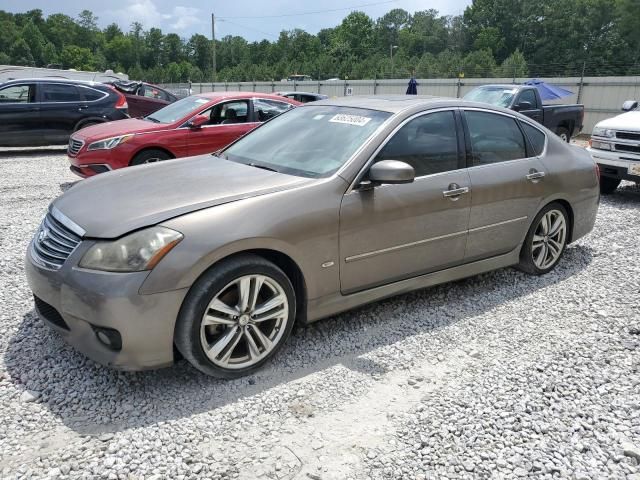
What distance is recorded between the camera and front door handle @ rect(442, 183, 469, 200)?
13.2ft

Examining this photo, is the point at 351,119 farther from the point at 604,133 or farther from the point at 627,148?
the point at 604,133

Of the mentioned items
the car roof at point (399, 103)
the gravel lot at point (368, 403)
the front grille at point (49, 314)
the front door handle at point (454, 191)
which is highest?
the car roof at point (399, 103)

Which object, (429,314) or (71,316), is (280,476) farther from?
(429,314)

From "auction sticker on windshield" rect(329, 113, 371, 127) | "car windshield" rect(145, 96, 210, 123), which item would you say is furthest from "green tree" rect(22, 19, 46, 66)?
"auction sticker on windshield" rect(329, 113, 371, 127)

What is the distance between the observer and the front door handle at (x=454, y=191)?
4035mm

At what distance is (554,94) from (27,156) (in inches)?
614

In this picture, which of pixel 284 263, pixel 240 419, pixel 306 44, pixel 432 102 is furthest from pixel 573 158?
pixel 306 44

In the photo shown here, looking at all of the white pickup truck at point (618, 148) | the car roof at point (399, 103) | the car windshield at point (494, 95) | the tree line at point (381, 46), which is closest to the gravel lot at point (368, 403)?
the car roof at point (399, 103)

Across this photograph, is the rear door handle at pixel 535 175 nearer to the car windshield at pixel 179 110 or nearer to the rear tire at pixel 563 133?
the car windshield at pixel 179 110

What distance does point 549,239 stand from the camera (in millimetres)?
5020

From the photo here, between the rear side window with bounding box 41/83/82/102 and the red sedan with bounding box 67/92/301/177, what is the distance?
152 inches

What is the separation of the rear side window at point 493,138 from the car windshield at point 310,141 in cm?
85

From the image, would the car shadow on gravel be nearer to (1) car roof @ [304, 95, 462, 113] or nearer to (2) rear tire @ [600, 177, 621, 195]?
(1) car roof @ [304, 95, 462, 113]

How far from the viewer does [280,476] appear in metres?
2.49
